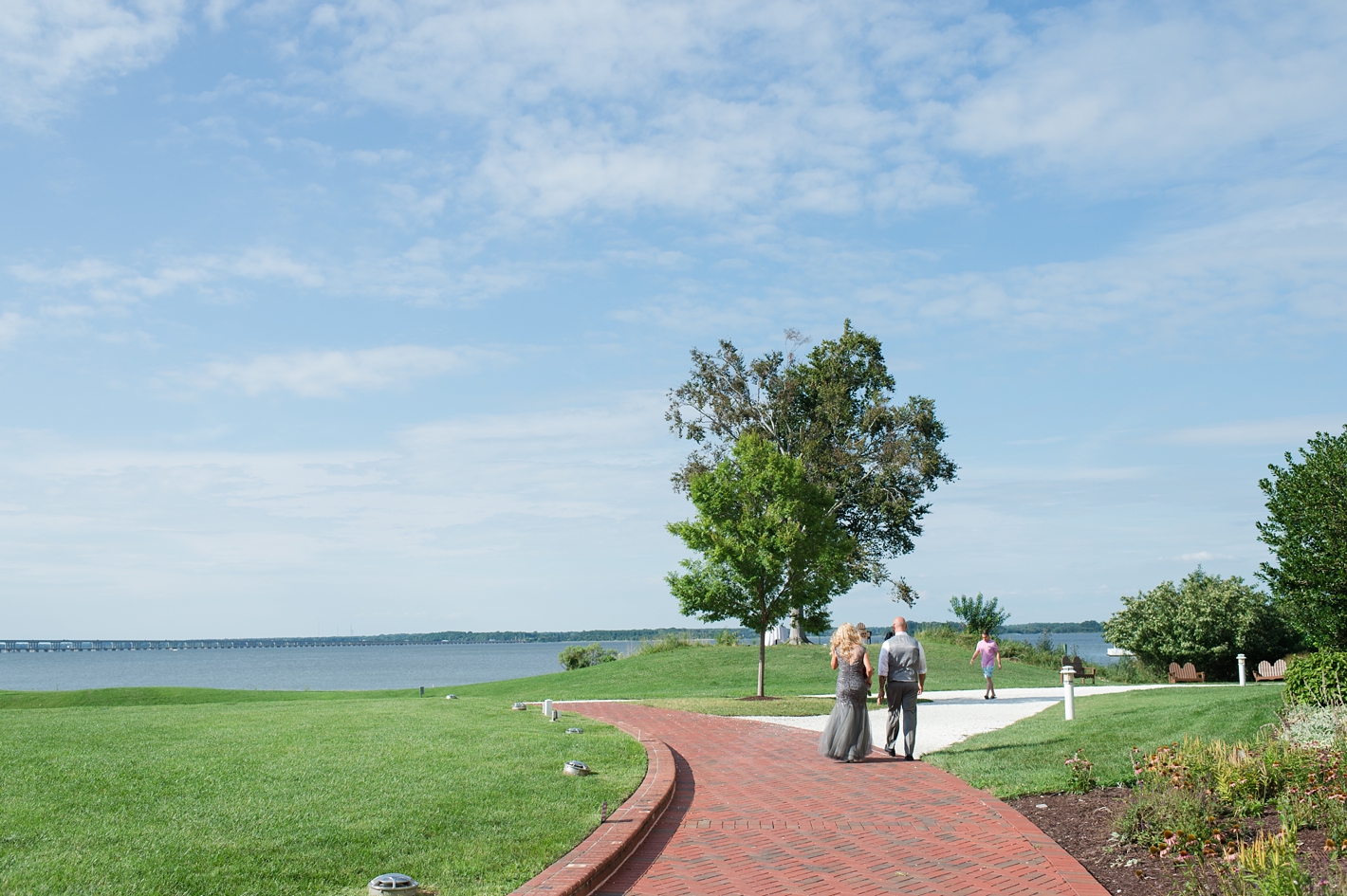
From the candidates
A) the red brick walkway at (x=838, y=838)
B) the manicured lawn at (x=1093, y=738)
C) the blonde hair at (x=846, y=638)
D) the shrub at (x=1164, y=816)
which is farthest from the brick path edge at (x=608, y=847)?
the shrub at (x=1164, y=816)

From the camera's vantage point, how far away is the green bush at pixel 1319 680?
12.3 metres

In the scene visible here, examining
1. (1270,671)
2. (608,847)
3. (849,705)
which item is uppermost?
(849,705)

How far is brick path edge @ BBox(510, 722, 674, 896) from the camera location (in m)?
6.62

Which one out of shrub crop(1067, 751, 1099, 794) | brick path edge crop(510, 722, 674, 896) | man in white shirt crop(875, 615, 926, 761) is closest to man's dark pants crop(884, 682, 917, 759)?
man in white shirt crop(875, 615, 926, 761)

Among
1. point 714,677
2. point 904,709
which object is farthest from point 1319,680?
point 714,677

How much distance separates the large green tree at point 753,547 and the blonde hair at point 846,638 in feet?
34.8

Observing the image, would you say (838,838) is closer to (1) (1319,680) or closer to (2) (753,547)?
(1) (1319,680)

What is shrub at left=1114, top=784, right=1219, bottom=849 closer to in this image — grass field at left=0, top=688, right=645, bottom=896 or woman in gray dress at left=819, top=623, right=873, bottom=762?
grass field at left=0, top=688, right=645, bottom=896

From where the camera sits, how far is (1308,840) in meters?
7.34

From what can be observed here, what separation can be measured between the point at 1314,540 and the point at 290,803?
1381 centimetres

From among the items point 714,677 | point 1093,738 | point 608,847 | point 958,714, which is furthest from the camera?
point 714,677

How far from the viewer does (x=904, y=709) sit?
43.2 ft

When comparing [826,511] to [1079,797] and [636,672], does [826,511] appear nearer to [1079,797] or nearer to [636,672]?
[636,672]

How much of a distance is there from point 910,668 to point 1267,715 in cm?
507
